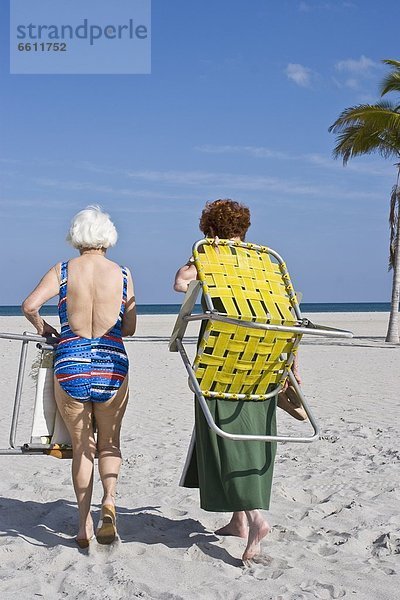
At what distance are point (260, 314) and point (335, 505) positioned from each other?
1735 mm

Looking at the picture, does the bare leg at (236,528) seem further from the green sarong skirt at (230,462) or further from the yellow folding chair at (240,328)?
the yellow folding chair at (240,328)

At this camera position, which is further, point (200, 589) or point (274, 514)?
point (274, 514)

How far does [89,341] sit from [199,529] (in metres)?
1.26

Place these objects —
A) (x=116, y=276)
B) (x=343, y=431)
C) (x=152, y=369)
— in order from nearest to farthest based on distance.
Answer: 1. (x=116, y=276)
2. (x=343, y=431)
3. (x=152, y=369)

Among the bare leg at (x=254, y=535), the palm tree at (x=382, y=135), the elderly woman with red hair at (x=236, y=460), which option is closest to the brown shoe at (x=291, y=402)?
the elderly woman with red hair at (x=236, y=460)

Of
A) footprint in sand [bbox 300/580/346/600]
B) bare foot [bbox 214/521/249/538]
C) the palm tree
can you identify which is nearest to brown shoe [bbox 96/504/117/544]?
bare foot [bbox 214/521/249/538]

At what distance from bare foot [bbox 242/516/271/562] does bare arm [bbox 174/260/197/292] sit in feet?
3.78

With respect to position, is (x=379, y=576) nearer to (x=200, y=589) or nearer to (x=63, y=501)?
(x=200, y=589)

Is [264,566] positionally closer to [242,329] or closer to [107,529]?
[107,529]

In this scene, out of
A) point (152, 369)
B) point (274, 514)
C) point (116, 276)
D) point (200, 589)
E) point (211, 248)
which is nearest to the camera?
point (200, 589)

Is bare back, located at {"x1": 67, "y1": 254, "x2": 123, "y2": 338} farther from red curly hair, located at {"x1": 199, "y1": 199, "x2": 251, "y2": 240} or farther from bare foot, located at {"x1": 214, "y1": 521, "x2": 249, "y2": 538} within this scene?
bare foot, located at {"x1": 214, "y1": 521, "x2": 249, "y2": 538}

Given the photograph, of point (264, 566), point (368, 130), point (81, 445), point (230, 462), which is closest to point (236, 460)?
point (230, 462)

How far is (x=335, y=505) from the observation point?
464 centimetres

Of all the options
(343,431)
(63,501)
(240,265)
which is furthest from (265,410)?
(343,431)
